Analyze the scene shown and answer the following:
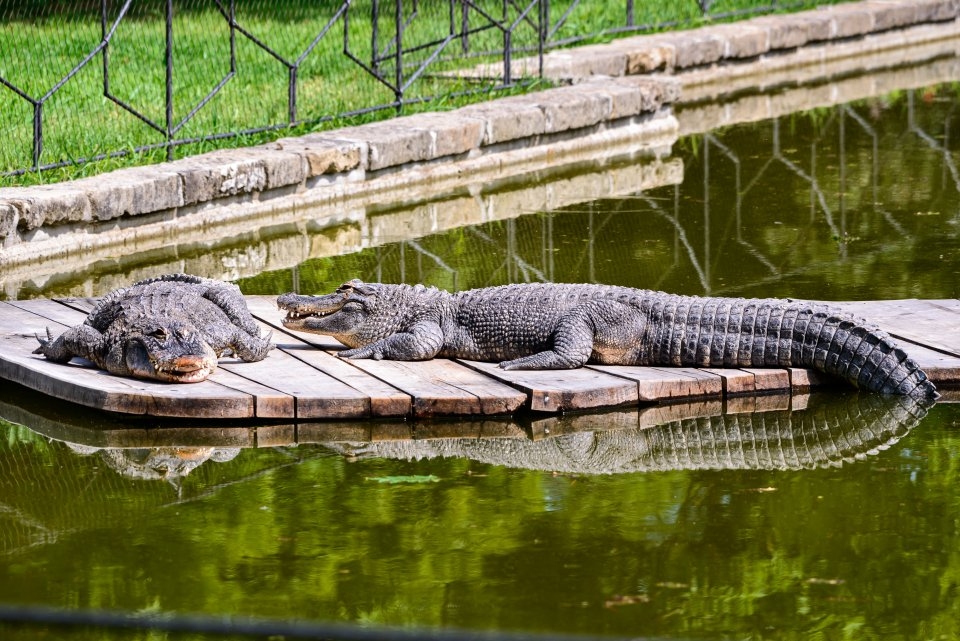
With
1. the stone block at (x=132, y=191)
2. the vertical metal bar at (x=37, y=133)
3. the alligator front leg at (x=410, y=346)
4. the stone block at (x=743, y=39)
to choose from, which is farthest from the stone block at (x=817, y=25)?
the alligator front leg at (x=410, y=346)

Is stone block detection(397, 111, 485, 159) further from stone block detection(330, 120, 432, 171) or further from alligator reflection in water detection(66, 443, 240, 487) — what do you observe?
alligator reflection in water detection(66, 443, 240, 487)

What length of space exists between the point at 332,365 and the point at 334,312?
1.40 feet

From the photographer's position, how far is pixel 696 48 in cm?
1745

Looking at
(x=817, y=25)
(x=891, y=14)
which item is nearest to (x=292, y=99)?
(x=817, y=25)

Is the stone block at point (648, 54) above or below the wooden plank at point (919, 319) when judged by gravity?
above

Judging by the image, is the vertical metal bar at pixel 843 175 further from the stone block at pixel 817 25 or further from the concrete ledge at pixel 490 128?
the stone block at pixel 817 25

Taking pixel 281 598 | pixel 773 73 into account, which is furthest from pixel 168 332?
pixel 773 73

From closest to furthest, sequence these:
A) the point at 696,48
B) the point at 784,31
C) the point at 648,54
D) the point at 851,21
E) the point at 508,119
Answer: the point at 508,119 → the point at 648,54 → the point at 696,48 → the point at 784,31 → the point at 851,21

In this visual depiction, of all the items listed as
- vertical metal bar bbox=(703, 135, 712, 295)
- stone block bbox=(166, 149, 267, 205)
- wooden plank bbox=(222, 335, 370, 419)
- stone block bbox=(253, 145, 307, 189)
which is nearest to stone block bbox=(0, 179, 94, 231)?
stone block bbox=(166, 149, 267, 205)

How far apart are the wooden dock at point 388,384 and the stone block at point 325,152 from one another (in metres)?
4.16

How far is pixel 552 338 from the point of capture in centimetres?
763

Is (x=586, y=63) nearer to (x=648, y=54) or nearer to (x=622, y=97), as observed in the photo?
(x=648, y=54)

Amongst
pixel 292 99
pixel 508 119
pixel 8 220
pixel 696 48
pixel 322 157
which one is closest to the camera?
pixel 8 220

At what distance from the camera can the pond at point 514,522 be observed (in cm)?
530
